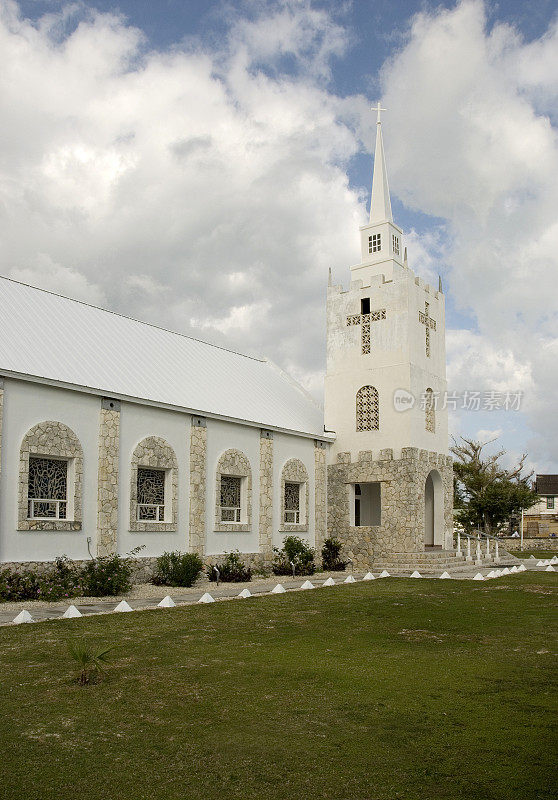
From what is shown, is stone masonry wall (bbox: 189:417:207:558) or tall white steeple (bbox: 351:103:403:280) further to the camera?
tall white steeple (bbox: 351:103:403:280)

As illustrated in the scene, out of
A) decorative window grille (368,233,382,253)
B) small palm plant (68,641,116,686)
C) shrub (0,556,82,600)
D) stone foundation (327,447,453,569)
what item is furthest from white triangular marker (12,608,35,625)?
decorative window grille (368,233,382,253)

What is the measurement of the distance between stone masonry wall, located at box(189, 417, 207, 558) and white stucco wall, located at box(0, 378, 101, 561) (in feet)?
10.7

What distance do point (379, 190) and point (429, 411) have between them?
8.75m

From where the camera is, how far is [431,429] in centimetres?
2558

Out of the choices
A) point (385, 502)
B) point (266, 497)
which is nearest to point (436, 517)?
point (385, 502)

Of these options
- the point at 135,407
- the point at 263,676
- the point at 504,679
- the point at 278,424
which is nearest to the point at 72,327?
the point at 135,407

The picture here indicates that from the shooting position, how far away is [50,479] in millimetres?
15758

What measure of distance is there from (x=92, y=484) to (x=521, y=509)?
1215 inches

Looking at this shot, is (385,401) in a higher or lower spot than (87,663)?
higher

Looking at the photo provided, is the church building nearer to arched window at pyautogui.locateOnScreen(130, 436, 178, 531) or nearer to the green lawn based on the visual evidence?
arched window at pyautogui.locateOnScreen(130, 436, 178, 531)

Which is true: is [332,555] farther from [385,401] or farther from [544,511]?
[544,511]

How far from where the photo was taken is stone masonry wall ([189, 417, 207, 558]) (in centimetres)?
1903

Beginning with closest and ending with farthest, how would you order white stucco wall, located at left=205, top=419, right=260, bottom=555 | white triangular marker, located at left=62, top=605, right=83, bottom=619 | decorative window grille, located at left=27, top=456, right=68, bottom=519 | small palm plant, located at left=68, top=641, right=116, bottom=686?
small palm plant, located at left=68, top=641, right=116, bottom=686, white triangular marker, located at left=62, top=605, right=83, bottom=619, decorative window grille, located at left=27, top=456, right=68, bottom=519, white stucco wall, located at left=205, top=419, right=260, bottom=555

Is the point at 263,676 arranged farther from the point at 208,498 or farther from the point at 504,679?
the point at 208,498
